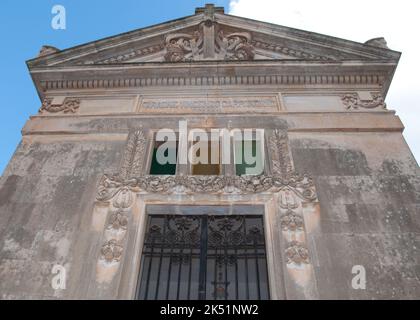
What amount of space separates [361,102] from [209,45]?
14.2 feet

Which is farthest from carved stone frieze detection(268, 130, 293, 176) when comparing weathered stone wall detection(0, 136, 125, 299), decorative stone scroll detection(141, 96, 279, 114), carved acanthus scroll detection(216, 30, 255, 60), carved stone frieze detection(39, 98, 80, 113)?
carved stone frieze detection(39, 98, 80, 113)

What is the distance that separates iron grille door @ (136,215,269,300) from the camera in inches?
247

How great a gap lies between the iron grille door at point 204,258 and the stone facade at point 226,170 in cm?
32

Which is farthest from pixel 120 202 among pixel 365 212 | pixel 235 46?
pixel 235 46

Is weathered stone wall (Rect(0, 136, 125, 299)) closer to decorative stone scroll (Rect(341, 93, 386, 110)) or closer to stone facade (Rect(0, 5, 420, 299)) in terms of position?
stone facade (Rect(0, 5, 420, 299))

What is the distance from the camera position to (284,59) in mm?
9492

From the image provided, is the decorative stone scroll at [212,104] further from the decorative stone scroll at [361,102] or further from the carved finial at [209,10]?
the carved finial at [209,10]

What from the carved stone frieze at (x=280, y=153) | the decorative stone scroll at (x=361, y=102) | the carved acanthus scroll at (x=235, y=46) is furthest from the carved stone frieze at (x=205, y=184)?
the carved acanthus scroll at (x=235, y=46)

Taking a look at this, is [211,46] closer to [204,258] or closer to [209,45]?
[209,45]

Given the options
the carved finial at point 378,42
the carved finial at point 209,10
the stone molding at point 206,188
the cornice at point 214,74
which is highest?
the carved finial at point 209,10

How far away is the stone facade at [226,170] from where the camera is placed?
6121 mm
